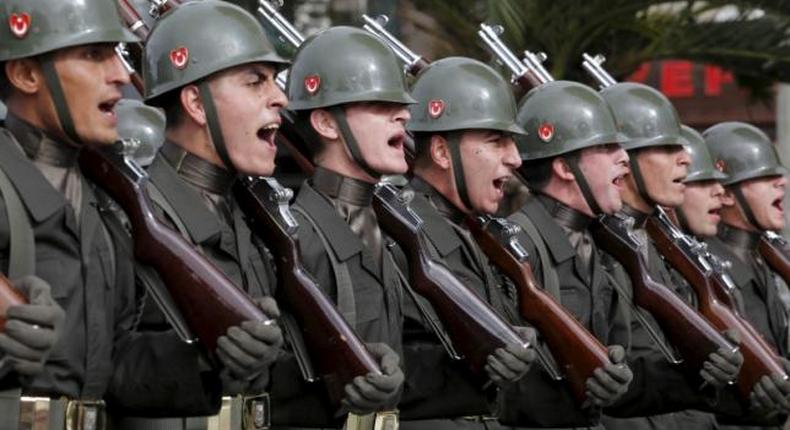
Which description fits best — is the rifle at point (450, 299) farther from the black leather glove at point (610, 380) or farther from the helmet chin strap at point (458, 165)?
the black leather glove at point (610, 380)

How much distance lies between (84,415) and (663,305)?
3.95m

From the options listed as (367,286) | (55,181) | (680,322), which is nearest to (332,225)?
(367,286)

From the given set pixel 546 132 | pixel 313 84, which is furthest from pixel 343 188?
pixel 546 132

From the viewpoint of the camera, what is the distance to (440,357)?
8.12 meters

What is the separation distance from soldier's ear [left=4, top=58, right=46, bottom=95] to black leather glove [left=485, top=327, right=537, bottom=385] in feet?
7.48

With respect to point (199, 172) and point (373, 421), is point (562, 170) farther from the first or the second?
point (199, 172)

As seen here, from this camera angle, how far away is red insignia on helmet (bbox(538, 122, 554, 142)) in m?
9.55

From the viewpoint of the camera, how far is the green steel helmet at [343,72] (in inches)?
314

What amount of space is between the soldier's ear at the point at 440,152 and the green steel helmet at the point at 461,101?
61 mm

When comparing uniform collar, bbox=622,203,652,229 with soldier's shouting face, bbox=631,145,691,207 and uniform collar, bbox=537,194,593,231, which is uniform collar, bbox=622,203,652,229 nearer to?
soldier's shouting face, bbox=631,145,691,207

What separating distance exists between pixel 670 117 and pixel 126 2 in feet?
11.7

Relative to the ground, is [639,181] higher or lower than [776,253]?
higher

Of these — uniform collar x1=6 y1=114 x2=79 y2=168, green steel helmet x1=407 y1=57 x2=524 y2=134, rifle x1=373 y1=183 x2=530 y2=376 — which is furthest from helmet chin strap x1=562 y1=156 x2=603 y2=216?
uniform collar x1=6 y1=114 x2=79 y2=168

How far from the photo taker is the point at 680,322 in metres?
9.55
